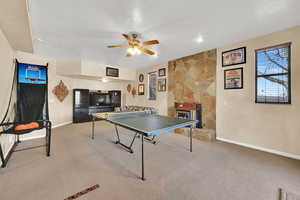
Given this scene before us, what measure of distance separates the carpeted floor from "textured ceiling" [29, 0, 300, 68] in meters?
2.81

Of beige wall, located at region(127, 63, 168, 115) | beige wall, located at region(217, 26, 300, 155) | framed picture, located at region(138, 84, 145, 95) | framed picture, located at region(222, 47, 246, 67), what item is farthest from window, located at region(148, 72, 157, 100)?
framed picture, located at region(222, 47, 246, 67)

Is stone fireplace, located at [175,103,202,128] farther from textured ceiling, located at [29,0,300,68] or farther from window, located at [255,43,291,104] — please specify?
textured ceiling, located at [29,0,300,68]

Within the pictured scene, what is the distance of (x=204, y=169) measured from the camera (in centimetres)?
213

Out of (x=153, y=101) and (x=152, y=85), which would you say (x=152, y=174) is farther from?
(x=152, y=85)

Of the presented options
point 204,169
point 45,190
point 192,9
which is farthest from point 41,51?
point 204,169

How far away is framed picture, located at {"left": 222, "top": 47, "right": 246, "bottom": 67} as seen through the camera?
3242 millimetres

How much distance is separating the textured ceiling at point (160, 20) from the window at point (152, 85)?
108 inches

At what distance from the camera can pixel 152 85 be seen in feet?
20.4

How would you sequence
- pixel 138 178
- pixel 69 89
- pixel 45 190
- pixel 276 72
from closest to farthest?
1. pixel 45 190
2. pixel 138 178
3. pixel 276 72
4. pixel 69 89

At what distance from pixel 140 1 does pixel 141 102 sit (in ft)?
16.8

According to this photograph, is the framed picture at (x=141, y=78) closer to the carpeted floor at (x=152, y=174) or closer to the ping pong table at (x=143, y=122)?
the ping pong table at (x=143, y=122)

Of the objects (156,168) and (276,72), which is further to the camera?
(276,72)

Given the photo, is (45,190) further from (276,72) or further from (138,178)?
(276,72)

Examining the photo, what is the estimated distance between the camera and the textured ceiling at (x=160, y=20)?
196 centimetres
